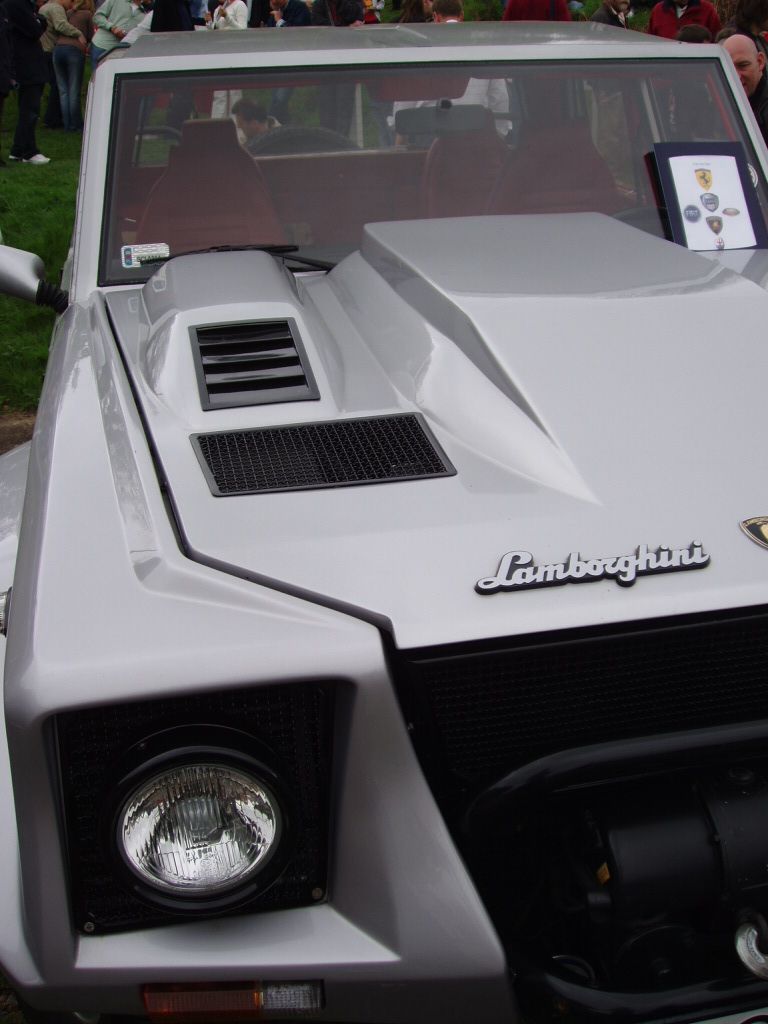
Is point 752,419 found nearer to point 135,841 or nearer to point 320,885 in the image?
point 320,885

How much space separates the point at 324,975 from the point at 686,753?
0.60 metres

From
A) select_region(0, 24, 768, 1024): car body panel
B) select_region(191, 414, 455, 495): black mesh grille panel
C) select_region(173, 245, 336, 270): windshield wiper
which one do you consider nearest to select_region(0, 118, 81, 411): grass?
select_region(173, 245, 336, 270): windshield wiper

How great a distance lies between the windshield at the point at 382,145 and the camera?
2971 mm

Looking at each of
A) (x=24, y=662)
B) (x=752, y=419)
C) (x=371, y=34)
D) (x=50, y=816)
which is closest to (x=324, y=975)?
(x=50, y=816)

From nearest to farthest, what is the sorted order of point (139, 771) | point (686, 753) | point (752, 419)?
point (139, 771) < point (686, 753) < point (752, 419)

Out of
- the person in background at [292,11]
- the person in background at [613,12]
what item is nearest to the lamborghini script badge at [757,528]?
the person in background at [613,12]

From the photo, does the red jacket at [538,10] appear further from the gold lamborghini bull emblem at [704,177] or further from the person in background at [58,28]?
the person in background at [58,28]

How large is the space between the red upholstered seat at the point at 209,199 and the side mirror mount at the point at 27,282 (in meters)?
0.27

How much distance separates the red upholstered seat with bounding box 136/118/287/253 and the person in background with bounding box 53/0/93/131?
10473mm

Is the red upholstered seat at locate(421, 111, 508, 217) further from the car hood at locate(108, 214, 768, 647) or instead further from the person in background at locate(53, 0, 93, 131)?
the person in background at locate(53, 0, 93, 131)

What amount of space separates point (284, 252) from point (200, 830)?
181cm

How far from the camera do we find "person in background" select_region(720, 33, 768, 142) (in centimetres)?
464

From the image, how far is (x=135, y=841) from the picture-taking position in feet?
4.71

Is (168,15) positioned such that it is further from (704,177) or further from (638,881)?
(638,881)
